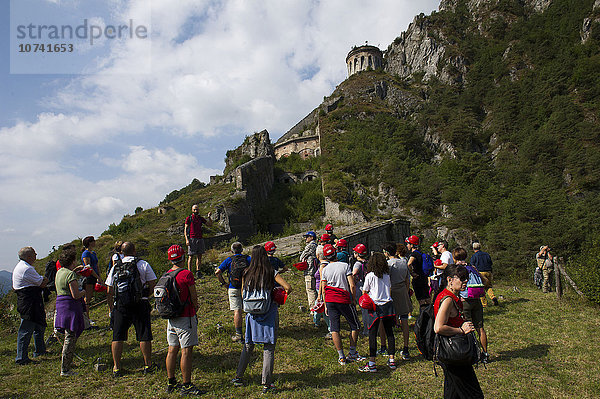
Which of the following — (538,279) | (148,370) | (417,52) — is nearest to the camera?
(148,370)

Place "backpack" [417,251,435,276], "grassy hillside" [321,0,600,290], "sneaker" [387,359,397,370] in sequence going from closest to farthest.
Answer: "sneaker" [387,359,397,370]
"backpack" [417,251,435,276]
"grassy hillside" [321,0,600,290]

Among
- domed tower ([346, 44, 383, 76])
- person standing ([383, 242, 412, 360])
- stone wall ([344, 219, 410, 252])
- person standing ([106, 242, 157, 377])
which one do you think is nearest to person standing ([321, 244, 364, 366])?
person standing ([383, 242, 412, 360])

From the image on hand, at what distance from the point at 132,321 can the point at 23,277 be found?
7.37 feet

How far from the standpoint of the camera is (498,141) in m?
44.0

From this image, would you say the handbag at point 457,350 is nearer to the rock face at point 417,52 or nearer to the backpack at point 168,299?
the backpack at point 168,299

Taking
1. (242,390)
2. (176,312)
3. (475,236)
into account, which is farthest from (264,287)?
(475,236)

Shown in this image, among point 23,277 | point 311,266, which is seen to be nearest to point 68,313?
point 23,277

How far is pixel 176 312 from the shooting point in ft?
11.9

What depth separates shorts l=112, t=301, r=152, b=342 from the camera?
4117 mm

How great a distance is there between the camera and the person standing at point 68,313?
170 inches

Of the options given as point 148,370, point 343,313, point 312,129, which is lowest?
point 148,370

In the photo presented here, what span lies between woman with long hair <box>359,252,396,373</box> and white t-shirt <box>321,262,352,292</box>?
1.08 ft

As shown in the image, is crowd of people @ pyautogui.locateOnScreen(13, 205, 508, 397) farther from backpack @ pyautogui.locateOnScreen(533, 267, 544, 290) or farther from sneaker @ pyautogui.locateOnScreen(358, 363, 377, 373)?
backpack @ pyautogui.locateOnScreen(533, 267, 544, 290)

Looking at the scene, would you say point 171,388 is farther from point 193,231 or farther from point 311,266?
point 193,231
